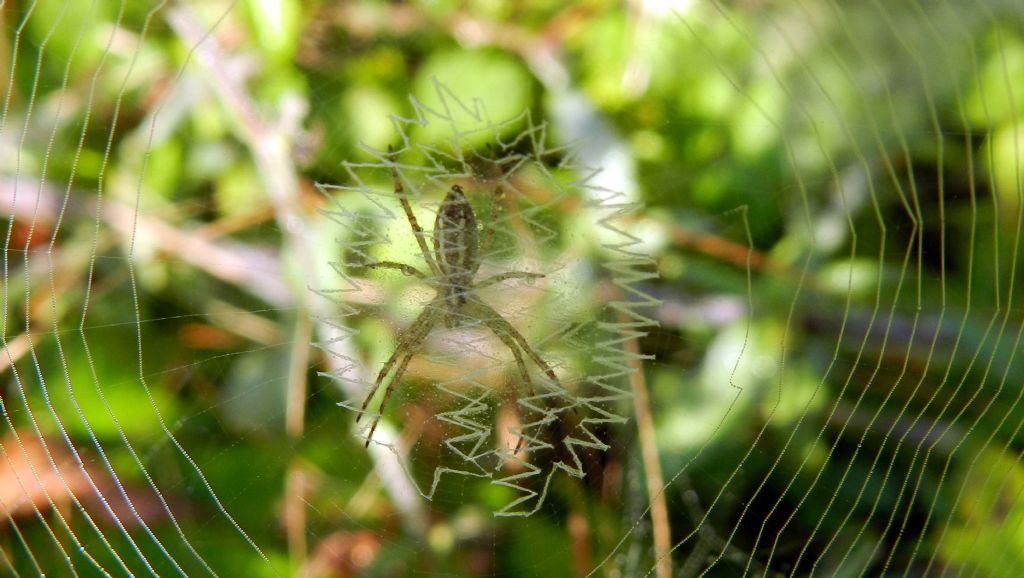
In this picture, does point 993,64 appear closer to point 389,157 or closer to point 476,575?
point 389,157

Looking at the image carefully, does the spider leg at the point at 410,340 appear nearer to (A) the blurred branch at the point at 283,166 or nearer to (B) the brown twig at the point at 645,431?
(A) the blurred branch at the point at 283,166

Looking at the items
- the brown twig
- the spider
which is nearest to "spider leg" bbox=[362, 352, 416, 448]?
the spider

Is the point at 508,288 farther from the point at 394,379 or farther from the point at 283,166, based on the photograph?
the point at 283,166

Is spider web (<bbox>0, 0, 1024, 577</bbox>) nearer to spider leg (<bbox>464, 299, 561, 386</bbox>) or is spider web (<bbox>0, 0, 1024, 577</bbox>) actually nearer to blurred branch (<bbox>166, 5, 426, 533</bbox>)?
blurred branch (<bbox>166, 5, 426, 533</bbox>)

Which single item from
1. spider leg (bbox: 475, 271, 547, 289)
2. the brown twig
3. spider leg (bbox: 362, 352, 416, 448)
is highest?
spider leg (bbox: 475, 271, 547, 289)

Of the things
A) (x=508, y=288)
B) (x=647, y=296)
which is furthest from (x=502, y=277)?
(x=647, y=296)

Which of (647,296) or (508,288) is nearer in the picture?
(508,288)
